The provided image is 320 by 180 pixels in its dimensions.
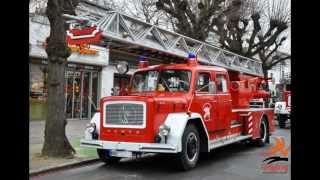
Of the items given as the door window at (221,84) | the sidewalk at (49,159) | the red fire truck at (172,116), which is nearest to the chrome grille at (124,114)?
the red fire truck at (172,116)

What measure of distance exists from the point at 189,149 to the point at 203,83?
6.28ft

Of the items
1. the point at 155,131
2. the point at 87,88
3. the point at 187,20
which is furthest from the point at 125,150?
the point at 187,20

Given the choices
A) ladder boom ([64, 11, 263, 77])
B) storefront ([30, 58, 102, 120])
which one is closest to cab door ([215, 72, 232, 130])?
ladder boom ([64, 11, 263, 77])

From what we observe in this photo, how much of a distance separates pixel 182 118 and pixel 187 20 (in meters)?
15.3

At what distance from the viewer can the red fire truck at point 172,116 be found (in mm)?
8695

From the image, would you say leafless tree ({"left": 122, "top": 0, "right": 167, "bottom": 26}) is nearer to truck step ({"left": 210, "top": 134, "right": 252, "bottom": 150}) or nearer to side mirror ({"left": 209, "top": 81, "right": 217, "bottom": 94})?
truck step ({"left": 210, "top": 134, "right": 252, "bottom": 150})

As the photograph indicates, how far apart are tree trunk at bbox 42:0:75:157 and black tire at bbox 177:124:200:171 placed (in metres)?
2.92

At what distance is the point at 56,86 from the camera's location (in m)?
10.3

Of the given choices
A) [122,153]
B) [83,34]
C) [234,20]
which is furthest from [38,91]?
[234,20]

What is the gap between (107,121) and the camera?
30.1 ft

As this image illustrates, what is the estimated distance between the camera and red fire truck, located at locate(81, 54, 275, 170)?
342 inches

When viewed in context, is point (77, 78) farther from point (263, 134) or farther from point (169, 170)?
point (169, 170)
